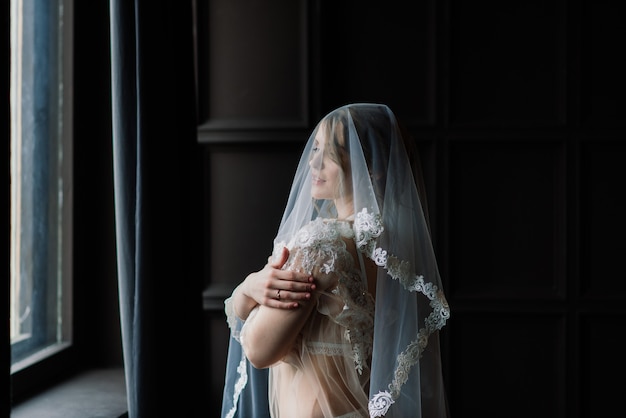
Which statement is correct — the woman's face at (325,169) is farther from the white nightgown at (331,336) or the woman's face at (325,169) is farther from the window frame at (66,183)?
the window frame at (66,183)

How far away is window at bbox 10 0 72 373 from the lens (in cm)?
217

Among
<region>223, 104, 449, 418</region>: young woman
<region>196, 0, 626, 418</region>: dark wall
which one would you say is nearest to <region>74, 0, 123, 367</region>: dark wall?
<region>196, 0, 626, 418</region>: dark wall

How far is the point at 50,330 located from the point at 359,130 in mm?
1486

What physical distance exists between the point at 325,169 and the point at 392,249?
0.83 feet

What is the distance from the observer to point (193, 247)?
2.38 m

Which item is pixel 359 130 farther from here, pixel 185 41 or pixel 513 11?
pixel 513 11

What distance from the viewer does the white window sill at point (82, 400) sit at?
2.03 meters

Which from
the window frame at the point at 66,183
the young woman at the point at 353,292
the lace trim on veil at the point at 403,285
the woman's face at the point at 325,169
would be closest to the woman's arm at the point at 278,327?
the young woman at the point at 353,292

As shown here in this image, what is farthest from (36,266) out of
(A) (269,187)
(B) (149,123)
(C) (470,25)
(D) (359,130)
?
(C) (470,25)

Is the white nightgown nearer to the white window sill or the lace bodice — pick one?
the lace bodice

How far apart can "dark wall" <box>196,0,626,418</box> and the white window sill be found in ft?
1.34

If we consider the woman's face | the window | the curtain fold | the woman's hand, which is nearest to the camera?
the woman's hand

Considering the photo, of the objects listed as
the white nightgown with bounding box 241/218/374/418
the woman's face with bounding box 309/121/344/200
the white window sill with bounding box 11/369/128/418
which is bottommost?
the white window sill with bounding box 11/369/128/418

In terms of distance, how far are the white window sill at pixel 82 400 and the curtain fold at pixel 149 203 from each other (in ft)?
0.47
